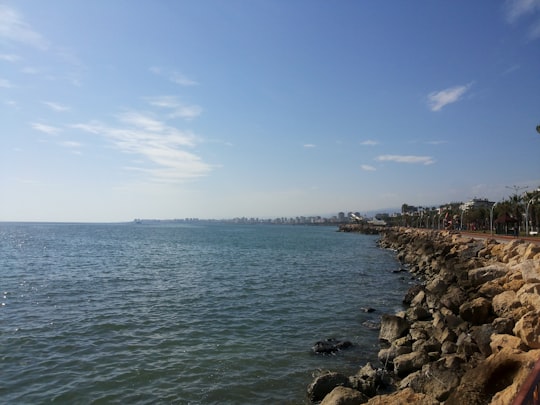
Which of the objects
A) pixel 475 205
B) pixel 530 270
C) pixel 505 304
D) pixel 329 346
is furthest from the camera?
pixel 475 205

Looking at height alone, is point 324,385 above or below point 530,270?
below

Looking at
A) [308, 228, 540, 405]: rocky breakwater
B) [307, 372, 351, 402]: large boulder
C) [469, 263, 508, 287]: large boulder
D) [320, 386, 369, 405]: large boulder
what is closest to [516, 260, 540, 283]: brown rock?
[308, 228, 540, 405]: rocky breakwater

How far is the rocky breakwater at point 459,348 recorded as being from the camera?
7438 mm

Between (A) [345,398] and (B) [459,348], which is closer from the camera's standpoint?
(A) [345,398]

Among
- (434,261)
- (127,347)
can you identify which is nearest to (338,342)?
(127,347)

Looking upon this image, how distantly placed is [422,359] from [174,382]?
665cm

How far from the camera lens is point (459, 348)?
10.5 meters

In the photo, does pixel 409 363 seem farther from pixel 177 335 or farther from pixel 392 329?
pixel 177 335

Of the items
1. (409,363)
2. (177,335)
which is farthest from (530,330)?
(177,335)

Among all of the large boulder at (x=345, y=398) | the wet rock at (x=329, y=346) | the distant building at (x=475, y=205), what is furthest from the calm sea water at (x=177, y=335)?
the distant building at (x=475, y=205)

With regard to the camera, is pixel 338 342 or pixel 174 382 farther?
pixel 338 342

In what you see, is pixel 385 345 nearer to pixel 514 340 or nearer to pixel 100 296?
pixel 514 340

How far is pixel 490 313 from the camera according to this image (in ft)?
43.2

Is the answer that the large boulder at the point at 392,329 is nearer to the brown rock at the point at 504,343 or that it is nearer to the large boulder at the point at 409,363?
the large boulder at the point at 409,363
